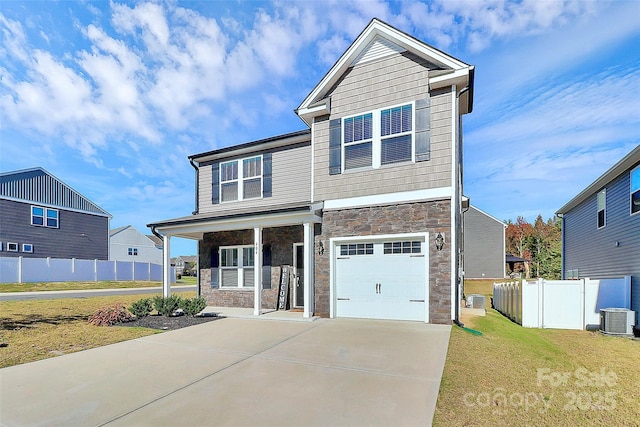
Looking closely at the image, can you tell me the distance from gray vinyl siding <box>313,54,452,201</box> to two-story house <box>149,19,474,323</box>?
0.10 ft

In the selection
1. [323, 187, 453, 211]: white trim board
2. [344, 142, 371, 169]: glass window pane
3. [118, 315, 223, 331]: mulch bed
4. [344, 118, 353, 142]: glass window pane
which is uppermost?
[344, 118, 353, 142]: glass window pane

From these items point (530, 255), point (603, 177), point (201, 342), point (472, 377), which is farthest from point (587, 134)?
point (530, 255)

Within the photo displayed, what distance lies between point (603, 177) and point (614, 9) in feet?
19.5

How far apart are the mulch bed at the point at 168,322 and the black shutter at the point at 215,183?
492 centimetres

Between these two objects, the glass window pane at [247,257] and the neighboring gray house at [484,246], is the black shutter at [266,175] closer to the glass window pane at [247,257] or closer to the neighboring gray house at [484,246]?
the glass window pane at [247,257]

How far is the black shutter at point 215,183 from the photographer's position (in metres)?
12.8

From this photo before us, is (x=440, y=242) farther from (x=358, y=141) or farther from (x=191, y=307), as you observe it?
(x=191, y=307)

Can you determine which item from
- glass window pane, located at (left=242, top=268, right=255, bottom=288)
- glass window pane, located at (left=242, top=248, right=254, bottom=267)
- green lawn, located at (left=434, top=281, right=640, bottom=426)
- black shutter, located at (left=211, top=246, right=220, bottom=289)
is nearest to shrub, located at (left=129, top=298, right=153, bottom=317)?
black shutter, located at (left=211, top=246, right=220, bottom=289)

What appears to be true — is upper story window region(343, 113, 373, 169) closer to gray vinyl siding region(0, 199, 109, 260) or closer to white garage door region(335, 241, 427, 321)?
white garage door region(335, 241, 427, 321)

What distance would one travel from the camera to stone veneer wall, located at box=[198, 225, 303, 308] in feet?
36.5

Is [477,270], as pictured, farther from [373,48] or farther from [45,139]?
[45,139]

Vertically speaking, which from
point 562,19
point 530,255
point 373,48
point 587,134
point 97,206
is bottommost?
point 530,255

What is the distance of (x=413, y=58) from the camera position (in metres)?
8.93

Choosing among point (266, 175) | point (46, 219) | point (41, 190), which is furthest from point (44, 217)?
point (266, 175)
